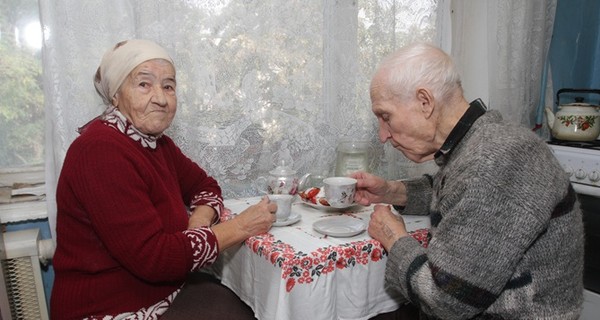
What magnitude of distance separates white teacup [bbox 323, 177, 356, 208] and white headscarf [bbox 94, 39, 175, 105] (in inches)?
24.2

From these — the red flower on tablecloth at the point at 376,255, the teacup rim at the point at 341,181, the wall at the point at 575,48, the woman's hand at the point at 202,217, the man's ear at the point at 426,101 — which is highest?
the wall at the point at 575,48

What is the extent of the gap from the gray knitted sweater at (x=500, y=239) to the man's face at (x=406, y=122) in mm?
95

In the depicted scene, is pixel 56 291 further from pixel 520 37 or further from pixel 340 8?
Answer: pixel 520 37

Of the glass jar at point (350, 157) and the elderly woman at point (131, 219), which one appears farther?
the glass jar at point (350, 157)

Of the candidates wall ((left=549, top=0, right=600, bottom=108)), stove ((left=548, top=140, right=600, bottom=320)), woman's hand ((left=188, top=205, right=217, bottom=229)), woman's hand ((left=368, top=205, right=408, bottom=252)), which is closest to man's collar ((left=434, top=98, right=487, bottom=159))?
woman's hand ((left=368, top=205, right=408, bottom=252))

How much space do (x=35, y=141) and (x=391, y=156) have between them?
1.37m

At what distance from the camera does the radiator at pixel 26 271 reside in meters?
1.28

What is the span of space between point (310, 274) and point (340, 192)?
1.18 ft

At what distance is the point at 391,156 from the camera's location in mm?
1864

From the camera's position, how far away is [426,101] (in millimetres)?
1016

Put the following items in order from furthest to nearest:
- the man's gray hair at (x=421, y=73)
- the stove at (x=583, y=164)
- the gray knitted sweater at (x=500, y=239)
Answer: the stove at (x=583, y=164)
the man's gray hair at (x=421, y=73)
the gray knitted sweater at (x=500, y=239)

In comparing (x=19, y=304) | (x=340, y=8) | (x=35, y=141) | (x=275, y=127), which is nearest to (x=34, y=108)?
(x=35, y=141)

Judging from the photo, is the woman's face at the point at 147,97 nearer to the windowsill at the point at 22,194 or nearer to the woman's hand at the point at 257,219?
the woman's hand at the point at 257,219

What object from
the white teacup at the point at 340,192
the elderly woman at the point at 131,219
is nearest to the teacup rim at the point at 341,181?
the white teacup at the point at 340,192
